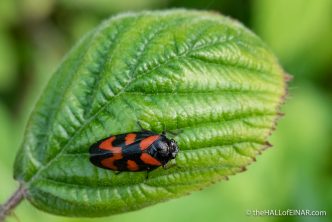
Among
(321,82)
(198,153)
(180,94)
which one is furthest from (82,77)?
(321,82)

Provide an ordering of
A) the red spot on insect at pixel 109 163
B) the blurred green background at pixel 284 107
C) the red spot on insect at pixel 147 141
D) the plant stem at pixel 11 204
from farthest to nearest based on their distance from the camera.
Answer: the blurred green background at pixel 284 107 < the red spot on insect at pixel 147 141 < the red spot on insect at pixel 109 163 < the plant stem at pixel 11 204

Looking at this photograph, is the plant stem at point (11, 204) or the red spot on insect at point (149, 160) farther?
the red spot on insect at point (149, 160)

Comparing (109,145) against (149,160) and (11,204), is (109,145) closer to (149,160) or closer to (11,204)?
(149,160)

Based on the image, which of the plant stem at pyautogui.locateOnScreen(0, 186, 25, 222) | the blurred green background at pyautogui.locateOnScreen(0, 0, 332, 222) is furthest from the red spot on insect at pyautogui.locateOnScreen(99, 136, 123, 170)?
the blurred green background at pyautogui.locateOnScreen(0, 0, 332, 222)

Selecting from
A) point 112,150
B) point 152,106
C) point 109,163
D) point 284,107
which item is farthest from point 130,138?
point 284,107

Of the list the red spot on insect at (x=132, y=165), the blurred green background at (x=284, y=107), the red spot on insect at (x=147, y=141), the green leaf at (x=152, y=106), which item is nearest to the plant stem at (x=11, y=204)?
the green leaf at (x=152, y=106)

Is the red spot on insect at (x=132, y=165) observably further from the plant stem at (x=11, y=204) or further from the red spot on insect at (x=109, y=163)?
the plant stem at (x=11, y=204)

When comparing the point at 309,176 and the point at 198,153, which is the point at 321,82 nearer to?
the point at 309,176
